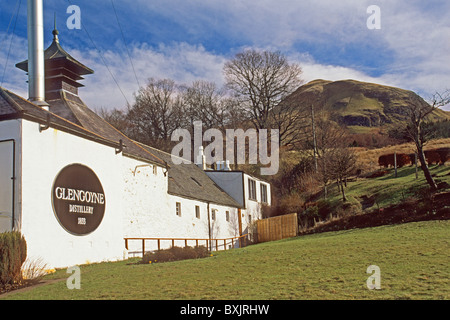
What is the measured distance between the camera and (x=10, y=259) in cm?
1143

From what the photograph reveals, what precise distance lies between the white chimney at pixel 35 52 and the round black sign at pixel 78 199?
4.42 metres

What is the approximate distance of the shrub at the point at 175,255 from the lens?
16209mm

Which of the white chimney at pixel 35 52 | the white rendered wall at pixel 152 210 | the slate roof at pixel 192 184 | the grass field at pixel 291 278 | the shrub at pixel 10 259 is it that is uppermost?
the white chimney at pixel 35 52

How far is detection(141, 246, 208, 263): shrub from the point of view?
53.2 feet

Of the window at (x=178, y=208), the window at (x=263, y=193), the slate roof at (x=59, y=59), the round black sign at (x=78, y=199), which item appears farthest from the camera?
the window at (x=263, y=193)

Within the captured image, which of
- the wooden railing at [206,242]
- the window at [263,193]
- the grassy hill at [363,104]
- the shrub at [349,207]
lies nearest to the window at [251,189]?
the window at [263,193]

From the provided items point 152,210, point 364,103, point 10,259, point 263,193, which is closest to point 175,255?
point 152,210

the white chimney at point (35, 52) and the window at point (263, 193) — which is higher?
the white chimney at point (35, 52)

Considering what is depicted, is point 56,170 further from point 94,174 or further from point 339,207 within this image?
point 339,207

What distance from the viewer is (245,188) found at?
38469mm

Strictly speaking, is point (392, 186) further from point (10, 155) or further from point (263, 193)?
point (10, 155)

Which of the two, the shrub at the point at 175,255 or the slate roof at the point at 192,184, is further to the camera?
the slate roof at the point at 192,184

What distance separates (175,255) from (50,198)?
195 inches
